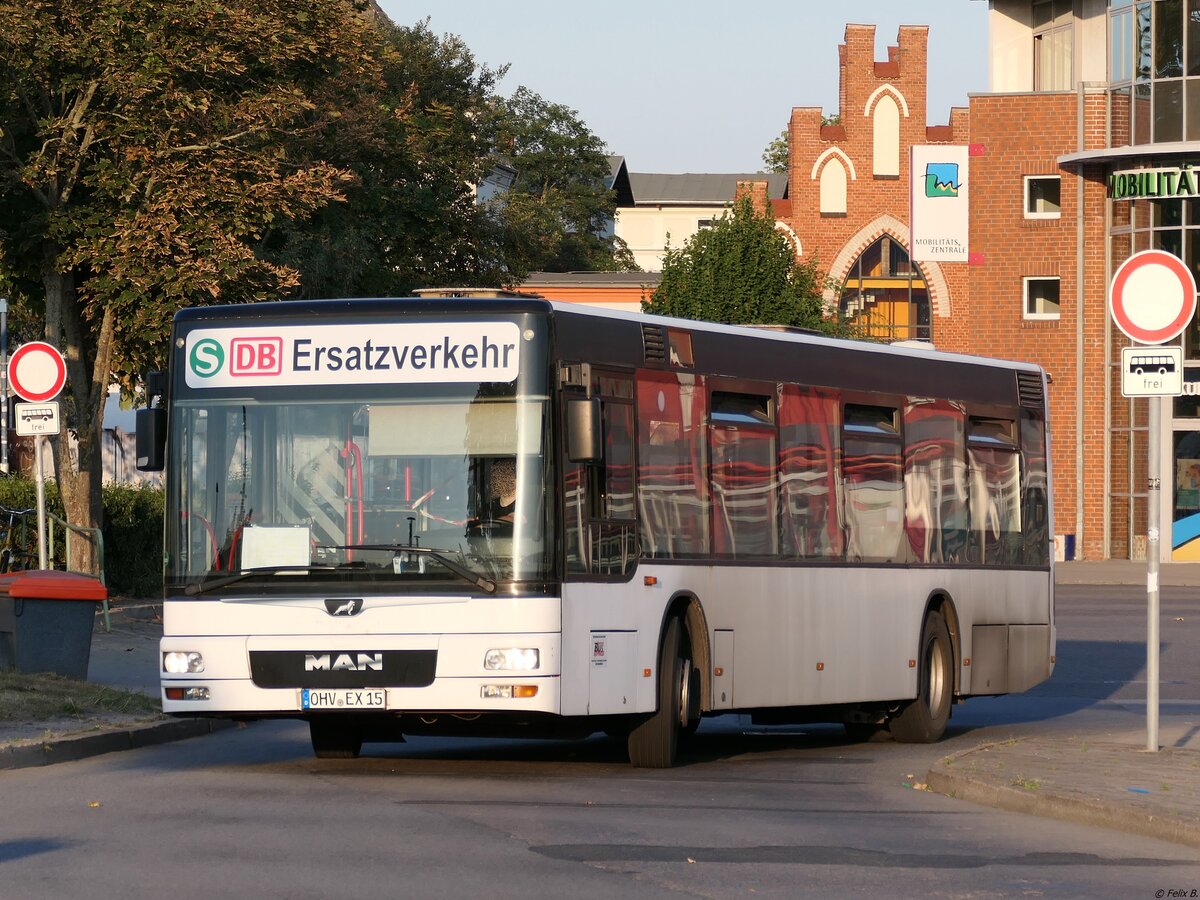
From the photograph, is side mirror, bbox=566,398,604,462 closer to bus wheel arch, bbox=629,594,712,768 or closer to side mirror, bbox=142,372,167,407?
bus wheel arch, bbox=629,594,712,768

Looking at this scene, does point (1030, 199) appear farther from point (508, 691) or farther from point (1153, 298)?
point (508, 691)

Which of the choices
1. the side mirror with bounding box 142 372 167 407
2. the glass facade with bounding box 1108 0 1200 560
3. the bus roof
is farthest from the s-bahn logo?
the glass facade with bounding box 1108 0 1200 560

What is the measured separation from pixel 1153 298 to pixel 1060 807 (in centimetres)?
390

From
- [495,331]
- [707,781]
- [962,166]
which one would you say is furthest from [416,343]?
[962,166]

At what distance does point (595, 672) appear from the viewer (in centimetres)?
1195

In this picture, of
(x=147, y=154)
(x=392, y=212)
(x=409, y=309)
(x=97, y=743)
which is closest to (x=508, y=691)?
(x=409, y=309)

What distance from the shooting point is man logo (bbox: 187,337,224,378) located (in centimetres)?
1223

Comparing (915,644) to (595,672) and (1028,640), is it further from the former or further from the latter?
(595,672)

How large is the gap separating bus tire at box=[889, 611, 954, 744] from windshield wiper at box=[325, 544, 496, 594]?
5122 millimetres

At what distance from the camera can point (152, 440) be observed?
1232 centimetres

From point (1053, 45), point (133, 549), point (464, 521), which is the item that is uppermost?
point (1053, 45)

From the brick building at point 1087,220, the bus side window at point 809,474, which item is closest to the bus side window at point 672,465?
the bus side window at point 809,474

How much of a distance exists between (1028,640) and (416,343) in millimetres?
7424

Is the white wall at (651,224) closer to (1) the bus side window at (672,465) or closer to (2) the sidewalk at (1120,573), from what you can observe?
(2) the sidewalk at (1120,573)
